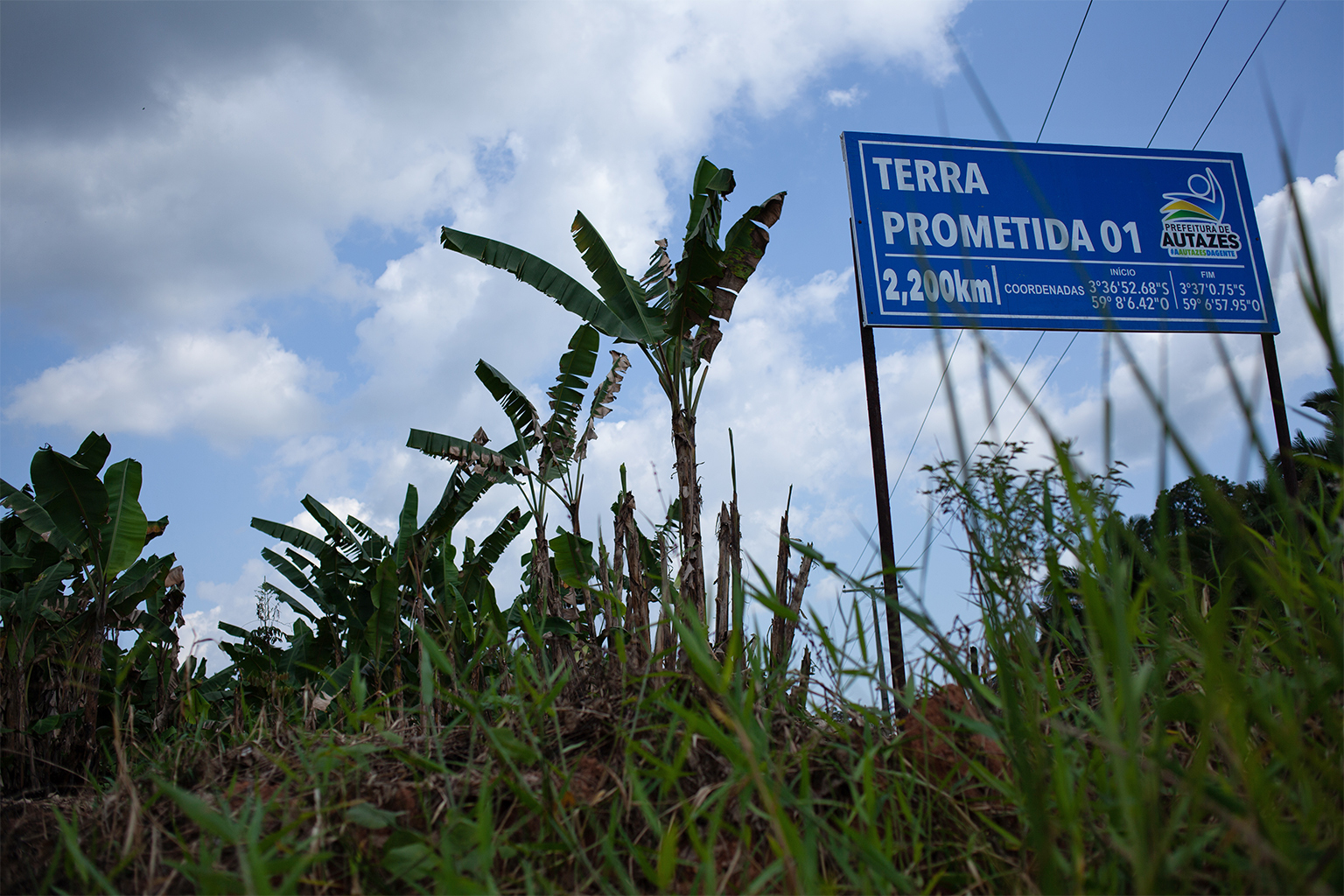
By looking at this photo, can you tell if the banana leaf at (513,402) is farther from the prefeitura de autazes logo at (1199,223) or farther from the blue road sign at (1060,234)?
the prefeitura de autazes logo at (1199,223)

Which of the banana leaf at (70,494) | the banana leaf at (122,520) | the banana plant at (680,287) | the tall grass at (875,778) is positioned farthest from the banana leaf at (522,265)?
the tall grass at (875,778)

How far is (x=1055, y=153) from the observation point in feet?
23.2

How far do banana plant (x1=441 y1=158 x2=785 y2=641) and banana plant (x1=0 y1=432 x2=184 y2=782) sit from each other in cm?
362

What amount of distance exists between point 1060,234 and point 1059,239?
664 mm

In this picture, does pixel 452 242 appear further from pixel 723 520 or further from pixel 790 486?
pixel 790 486

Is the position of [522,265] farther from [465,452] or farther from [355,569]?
[355,569]

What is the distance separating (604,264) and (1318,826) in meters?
6.67

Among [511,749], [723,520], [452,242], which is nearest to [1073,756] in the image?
[511,749]

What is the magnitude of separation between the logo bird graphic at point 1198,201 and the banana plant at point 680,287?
379cm

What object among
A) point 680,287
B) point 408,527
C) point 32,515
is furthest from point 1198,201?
point 32,515

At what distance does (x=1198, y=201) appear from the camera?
289 inches

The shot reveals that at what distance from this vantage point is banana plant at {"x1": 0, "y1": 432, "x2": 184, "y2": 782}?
5406 mm

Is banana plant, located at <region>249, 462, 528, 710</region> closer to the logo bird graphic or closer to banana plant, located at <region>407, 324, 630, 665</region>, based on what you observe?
banana plant, located at <region>407, 324, 630, 665</region>

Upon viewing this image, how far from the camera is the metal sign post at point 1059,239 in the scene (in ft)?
20.3
